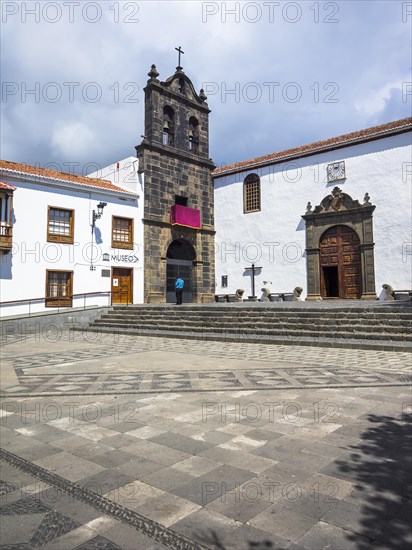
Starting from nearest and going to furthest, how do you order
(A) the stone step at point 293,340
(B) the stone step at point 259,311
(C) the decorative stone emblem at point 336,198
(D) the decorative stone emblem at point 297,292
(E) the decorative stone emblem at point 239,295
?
1. (A) the stone step at point 293,340
2. (B) the stone step at point 259,311
3. (C) the decorative stone emblem at point 336,198
4. (D) the decorative stone emblem at point 297,292
5. (E) the decorative stone emblem at point 239,295

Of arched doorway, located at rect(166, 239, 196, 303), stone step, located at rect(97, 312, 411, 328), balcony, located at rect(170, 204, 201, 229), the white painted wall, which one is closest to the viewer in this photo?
stone step, located at rect(97, 312, 411, 328)

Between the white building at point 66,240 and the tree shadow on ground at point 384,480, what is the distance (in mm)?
15539

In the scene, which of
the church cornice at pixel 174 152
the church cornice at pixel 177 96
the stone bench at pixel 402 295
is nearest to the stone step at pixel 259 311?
the stone bench at pixel 402 295

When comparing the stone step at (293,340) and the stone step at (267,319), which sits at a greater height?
the stone step at (267,319)

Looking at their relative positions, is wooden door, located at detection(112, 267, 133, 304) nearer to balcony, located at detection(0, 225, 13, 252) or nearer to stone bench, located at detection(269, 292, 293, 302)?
balcony, located at detection(0, 225, 13, 252)

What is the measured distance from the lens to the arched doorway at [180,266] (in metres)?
22.5

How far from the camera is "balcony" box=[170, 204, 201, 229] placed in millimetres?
21922

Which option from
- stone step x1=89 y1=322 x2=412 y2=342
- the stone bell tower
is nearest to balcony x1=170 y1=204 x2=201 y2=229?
Answer: the stone bell tower

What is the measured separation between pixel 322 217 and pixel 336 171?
2265mm

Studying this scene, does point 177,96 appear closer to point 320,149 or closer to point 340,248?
point 320,149

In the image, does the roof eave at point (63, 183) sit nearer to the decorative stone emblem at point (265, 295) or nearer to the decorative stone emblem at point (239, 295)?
the decorative stone emblem at point (239, 295)

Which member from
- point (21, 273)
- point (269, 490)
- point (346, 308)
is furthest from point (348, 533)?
point (21, 273)

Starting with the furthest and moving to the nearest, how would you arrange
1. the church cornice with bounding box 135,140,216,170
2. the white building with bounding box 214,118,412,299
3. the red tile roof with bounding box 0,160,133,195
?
the church cornice with bounding box 135,140,216,170 < the white building with bounding box 214,118,412,299 < the red tile roof with bounding box 0,160,133,195

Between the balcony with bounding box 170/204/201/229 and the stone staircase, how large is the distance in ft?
23.6
